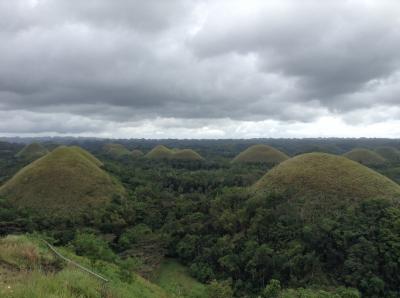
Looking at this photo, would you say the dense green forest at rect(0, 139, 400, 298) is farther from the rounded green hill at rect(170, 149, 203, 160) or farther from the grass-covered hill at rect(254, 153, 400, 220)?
the rounded green hill at rect(170, 149, 203, 160)

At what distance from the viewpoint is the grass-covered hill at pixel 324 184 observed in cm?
3225

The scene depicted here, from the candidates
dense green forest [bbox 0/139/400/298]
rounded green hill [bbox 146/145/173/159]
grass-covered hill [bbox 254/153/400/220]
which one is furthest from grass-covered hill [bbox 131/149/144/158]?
grass-covered hill [bbox 254/153/400/220]

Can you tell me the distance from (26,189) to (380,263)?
35159 millimetres

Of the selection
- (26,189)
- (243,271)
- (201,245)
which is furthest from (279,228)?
(26,189)

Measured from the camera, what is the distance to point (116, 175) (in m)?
50.6

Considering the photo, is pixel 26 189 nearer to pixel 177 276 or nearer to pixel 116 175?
pixel 116 175

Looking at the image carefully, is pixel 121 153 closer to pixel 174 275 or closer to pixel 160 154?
pixel 160 154

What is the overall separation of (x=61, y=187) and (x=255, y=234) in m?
22.6

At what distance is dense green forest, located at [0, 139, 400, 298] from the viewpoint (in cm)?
2292

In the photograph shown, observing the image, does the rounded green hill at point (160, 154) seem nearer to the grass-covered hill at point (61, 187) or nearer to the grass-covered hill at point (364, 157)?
the grass-covered hill at point (364, 157)

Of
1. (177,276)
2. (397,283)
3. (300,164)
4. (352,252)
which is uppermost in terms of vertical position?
(300,164)

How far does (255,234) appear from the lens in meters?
29.5

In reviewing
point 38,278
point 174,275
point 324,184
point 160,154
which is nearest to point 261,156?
point 160,154

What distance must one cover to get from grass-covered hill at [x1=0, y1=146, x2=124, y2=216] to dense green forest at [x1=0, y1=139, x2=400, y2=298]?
2.72 ft
